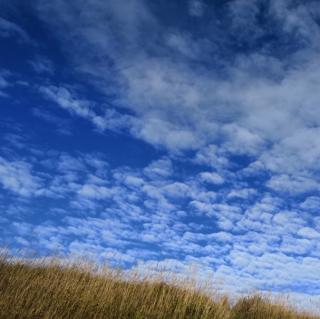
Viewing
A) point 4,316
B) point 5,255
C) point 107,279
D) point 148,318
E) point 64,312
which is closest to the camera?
point 4,316

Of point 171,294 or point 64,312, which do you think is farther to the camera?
point 171,294

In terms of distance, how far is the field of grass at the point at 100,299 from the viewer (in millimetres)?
12734

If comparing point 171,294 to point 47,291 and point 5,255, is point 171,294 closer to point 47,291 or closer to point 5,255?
point 47,291

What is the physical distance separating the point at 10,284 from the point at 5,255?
3.24 meters

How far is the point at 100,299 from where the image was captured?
13.8 meters

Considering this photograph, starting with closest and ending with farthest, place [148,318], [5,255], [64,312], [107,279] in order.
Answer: [64,312] → [148,318] → [107,279] → [5,255]

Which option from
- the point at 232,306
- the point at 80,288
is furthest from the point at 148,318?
the point at 232,306

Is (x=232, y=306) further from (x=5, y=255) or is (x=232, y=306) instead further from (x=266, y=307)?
(x=5, y=255)

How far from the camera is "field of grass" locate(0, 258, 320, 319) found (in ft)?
41.8

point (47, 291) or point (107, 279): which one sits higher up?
point (107, 279)

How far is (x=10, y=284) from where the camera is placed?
565 inches

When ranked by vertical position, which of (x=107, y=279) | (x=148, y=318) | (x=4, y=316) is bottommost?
(x=4, y=316)

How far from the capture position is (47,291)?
1368 centimetres

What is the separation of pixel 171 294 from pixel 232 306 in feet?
11.4
